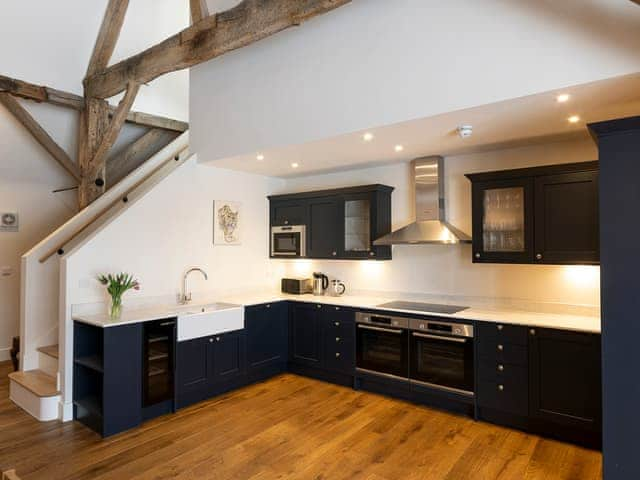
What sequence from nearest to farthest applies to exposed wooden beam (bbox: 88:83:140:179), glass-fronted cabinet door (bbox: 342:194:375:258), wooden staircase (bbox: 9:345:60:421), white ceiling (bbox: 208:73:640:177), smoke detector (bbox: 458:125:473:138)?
white ceiling (bbox: 208:73:640:177)
smoke detector (bbox: 458:125:473:138)
wooden staircase (bbox: 9:345:60:421)
exposed wooden beam (bbox: 88:83:140:179)
glass-fronted cabinet door (bbox: 342:194:375:258)

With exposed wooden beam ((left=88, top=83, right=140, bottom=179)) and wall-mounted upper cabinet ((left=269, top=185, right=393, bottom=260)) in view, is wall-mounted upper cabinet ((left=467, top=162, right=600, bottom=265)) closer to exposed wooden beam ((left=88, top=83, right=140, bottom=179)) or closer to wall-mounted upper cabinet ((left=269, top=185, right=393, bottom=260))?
wall-mounted upper cabinet ((left=269, top=185, right=393, bottom=260))

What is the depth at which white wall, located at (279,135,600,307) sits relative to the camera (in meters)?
3.71

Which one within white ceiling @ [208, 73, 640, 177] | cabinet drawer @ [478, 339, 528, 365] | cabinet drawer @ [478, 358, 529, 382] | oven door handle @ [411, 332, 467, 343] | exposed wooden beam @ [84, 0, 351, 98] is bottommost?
cabinet drawer @ [478, 358, 529, 382]

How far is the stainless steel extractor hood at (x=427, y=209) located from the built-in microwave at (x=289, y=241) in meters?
1.11

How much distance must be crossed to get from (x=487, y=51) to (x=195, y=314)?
10.7 feet

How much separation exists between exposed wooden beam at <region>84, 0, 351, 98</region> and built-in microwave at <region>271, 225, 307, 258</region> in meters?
2.27

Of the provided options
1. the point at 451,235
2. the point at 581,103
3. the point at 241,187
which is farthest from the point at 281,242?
the point at 581,103

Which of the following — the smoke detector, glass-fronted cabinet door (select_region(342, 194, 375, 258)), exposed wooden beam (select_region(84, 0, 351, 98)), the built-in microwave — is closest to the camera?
exposed wooden beam (select_region(84, 0, 351, 98))

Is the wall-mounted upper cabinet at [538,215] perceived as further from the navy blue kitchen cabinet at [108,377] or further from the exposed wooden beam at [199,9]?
the navy blue kitchen cabinet at [108,377]

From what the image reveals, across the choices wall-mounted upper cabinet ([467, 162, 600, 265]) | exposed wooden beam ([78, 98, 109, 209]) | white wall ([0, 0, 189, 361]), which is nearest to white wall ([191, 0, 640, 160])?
wall-mounted upper cabinet ([467, 162, 600, 265])

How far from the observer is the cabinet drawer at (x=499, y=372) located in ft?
11.1

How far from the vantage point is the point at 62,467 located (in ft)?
9.34

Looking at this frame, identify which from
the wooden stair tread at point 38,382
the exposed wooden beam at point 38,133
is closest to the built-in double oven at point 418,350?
the wooden stair tread at point 38,382

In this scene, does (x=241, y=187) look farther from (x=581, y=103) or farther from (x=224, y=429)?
(x=581, y=103)
